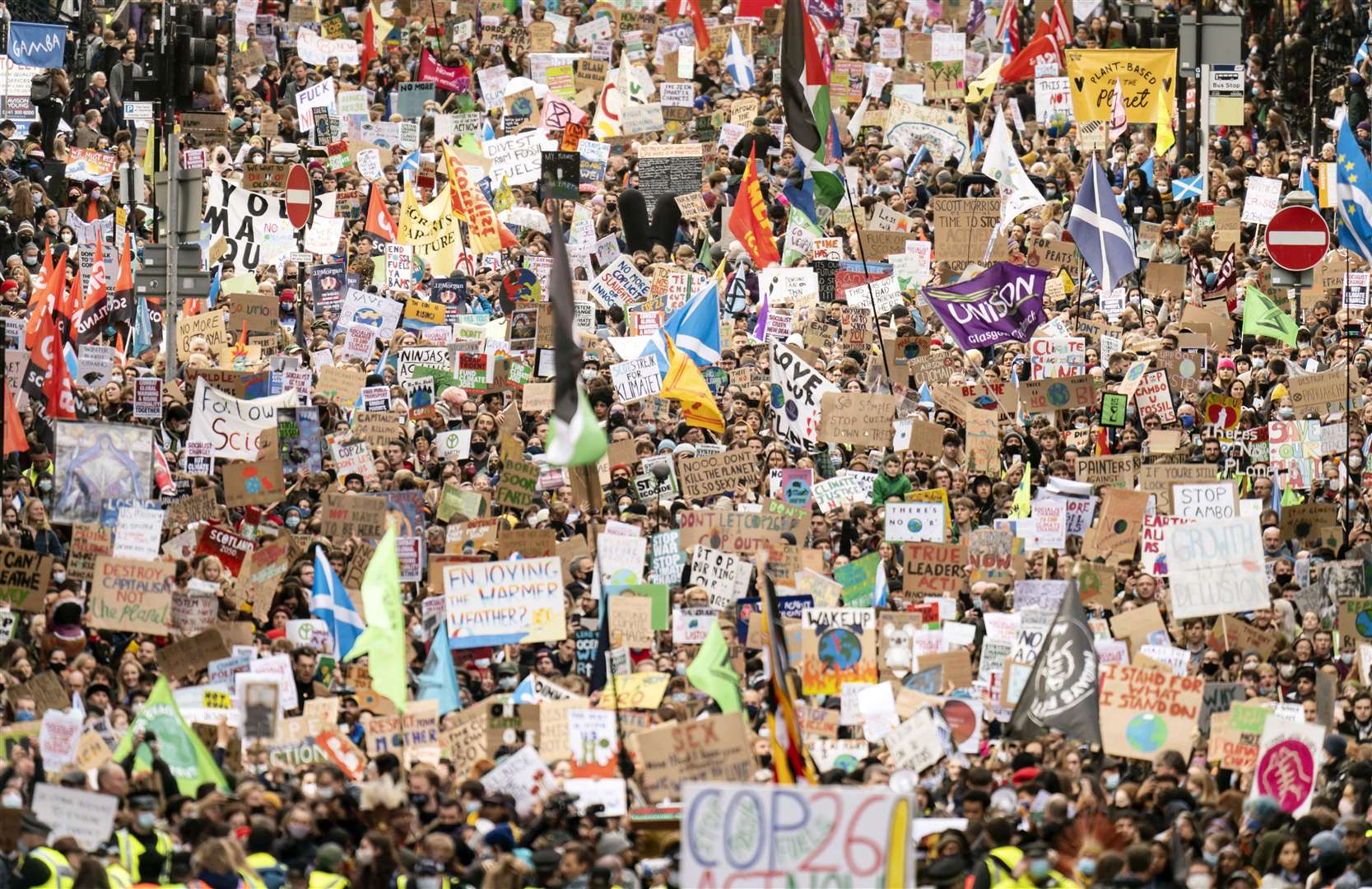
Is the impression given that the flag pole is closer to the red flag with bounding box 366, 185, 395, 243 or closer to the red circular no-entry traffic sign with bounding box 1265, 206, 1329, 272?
the red circular no-entry traffic sign with bounding box 1265, 206, 1329, 272

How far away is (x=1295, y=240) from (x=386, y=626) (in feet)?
30.1

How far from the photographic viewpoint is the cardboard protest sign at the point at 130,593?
682 inches

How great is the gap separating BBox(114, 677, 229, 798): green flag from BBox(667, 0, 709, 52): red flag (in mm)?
17019

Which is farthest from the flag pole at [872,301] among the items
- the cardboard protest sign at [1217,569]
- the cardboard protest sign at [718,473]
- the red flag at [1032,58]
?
the red flag at [1032,58]

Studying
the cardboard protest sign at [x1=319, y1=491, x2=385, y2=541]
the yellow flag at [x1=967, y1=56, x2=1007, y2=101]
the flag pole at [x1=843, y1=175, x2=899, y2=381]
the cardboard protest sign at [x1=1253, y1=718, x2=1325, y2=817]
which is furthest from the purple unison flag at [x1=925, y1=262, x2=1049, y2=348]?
the yellow flag at [x1=967, y1=56, x2=1007, y2=101]

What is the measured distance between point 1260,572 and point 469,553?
190 inches

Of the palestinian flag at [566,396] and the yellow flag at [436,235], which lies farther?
the yellow flag at [436,235]

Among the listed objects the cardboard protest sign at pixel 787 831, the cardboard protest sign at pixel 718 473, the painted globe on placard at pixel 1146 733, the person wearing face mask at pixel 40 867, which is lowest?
the painted globe on placard at pixel 1146 733

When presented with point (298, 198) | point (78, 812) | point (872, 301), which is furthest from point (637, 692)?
point (298, 198)

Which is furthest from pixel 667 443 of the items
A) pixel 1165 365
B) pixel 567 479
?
pixel 1165 365

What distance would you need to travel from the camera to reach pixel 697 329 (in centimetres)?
2136

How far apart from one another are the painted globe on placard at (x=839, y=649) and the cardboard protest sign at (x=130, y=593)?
3.76 m

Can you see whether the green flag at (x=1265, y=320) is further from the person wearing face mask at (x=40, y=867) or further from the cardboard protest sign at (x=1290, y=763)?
the person wearing face mask at (x=40, y=867)

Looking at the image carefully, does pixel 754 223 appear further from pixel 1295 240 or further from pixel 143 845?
pixel 143 845
